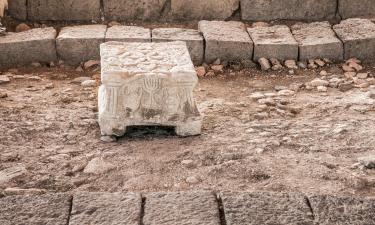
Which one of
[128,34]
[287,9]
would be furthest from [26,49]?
[287,9]

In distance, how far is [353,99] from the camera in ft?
17.6

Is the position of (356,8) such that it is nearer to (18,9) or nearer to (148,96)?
(148,96)

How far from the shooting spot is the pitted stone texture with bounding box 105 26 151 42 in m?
6.29

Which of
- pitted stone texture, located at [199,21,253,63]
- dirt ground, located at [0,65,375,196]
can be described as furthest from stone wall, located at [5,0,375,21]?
dirt ground, located at [0,65,375,196]

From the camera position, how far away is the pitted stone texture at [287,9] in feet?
23.5

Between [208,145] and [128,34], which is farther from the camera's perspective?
[128,34]

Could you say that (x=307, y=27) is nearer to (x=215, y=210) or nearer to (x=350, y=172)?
(x=350, y=172)

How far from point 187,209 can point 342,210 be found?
0.90 metres

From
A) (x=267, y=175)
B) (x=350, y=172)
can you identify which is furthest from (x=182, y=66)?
(x=350, y=172)

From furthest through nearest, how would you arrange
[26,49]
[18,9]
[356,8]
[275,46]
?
[356,8]
[18,9]
[275,46]
[26,49]

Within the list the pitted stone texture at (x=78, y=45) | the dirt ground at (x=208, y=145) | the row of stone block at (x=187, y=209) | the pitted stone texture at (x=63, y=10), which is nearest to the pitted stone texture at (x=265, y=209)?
the row of stone block at (x=187, y=209)

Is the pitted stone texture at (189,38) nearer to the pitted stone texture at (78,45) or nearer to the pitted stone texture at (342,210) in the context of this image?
the pitted stone texture at (78,45)

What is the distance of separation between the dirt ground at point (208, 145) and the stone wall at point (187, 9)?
1543 millimetres

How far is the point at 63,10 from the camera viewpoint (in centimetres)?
701
